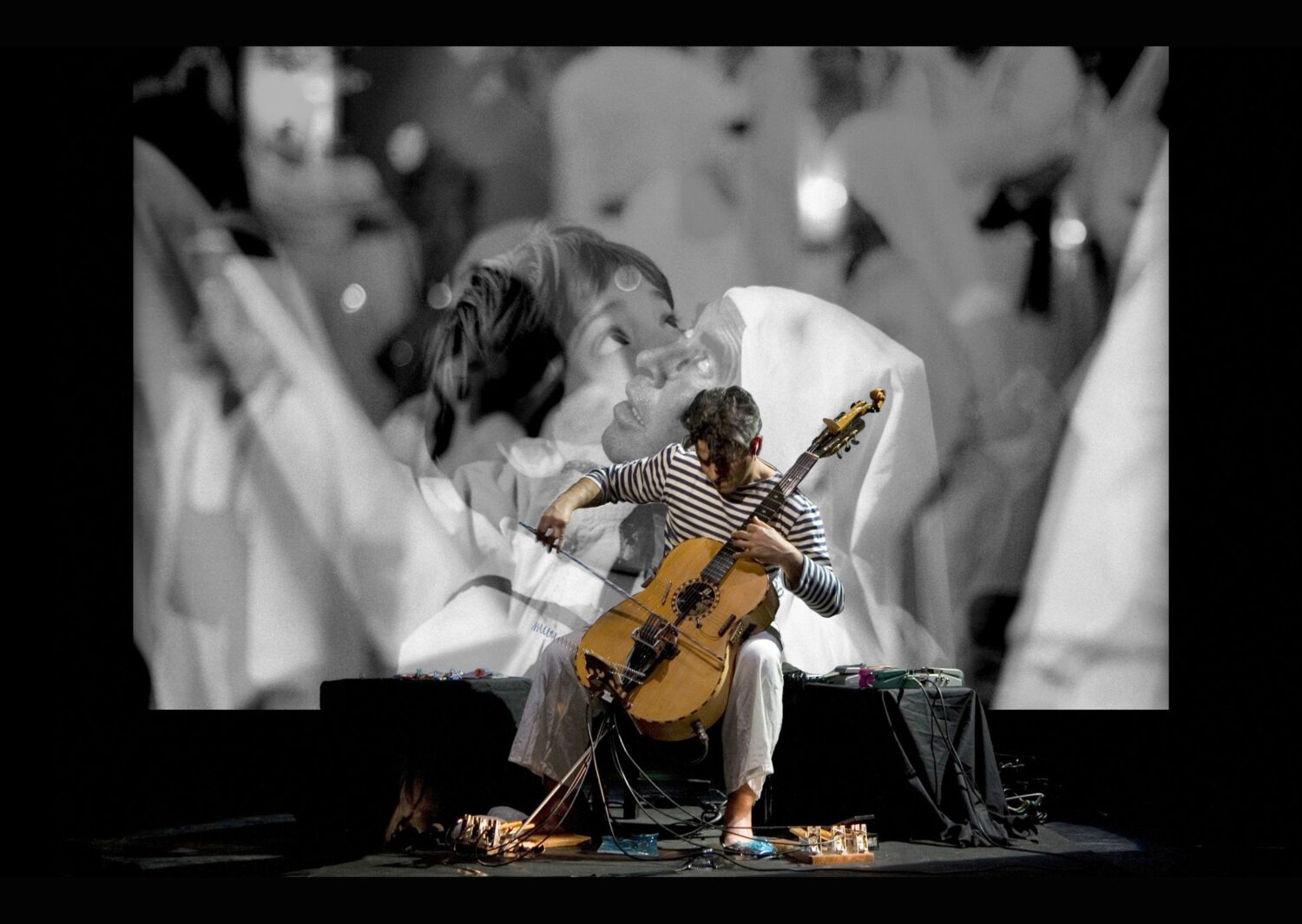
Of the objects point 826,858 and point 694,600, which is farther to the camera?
point 694,600

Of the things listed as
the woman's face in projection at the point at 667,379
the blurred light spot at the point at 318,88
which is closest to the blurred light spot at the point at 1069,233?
the woman's face in projection at the point at 667,379

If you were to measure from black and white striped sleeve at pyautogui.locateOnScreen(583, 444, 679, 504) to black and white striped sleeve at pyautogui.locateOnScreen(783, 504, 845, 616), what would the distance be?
1.52 ft

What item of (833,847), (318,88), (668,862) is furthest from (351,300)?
(833,847)

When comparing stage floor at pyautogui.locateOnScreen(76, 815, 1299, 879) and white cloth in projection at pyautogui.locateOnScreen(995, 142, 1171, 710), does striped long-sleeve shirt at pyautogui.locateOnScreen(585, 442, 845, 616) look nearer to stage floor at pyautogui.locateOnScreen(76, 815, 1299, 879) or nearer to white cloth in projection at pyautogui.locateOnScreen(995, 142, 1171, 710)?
stage floor at pyautogui.locateOnScreen(76, 815, 1299, 879)

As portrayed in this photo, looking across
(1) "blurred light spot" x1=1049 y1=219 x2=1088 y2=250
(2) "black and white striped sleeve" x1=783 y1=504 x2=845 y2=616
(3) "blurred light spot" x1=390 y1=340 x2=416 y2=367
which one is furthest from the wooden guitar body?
(1) "blurred light spot" x1=1049 y1=219 x2=1088 y2=250

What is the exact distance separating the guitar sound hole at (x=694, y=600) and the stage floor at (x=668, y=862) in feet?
2.14

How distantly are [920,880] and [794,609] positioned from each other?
1.80 m

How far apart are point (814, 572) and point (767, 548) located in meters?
0.18

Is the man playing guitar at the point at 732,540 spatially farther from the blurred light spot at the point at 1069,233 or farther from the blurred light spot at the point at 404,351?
the blurred light spot at the point at 1069,233

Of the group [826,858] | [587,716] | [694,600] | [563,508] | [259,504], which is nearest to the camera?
[826,858]

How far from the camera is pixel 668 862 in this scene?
11.9 ft

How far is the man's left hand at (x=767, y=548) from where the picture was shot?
3.70m

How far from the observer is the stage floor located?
3.47 meters

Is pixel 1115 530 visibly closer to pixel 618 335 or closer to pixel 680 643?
pixel 618 335
